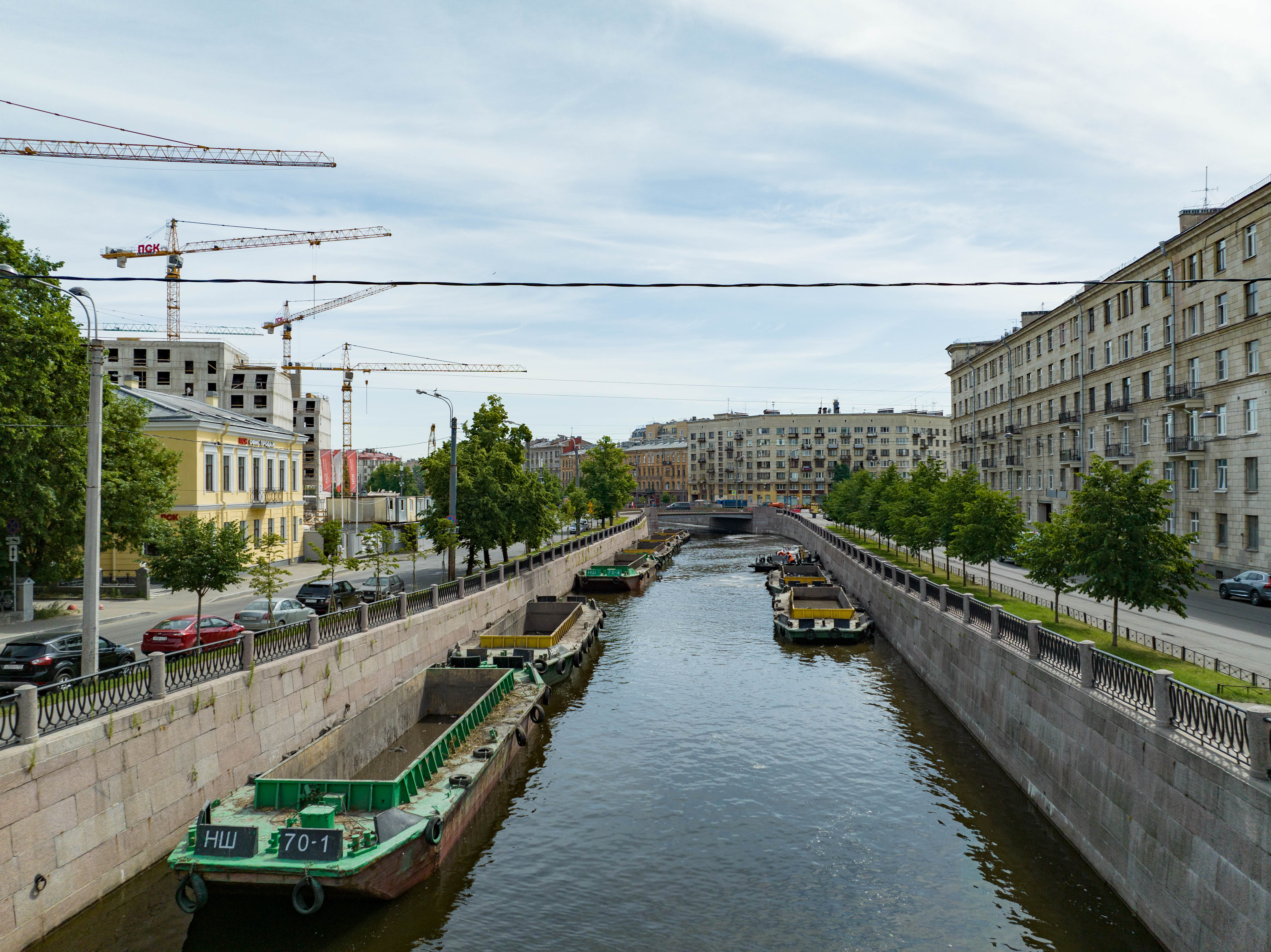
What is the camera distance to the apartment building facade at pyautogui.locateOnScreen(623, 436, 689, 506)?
187 meters

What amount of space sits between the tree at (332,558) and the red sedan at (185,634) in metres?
3.97

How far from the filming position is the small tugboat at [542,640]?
28391mm

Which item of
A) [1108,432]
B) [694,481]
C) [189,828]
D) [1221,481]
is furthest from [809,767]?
[694,481]

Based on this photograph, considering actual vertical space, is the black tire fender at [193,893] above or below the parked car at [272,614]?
below

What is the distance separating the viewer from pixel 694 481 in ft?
598

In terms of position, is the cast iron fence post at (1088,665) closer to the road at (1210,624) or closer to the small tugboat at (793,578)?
the road at (1210,624)

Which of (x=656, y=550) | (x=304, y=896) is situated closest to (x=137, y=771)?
(x=304, y=896)

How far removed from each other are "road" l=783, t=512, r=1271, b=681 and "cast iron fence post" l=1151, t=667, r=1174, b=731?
24.4ft

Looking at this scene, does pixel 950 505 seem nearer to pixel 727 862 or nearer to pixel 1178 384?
pixel 1178 384

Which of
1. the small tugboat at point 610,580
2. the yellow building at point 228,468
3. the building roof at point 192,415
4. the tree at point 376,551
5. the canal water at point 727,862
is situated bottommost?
the canal water at point 727,862

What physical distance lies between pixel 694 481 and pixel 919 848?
166019 millimetres

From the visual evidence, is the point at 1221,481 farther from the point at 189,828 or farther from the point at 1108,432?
the point at 189,828

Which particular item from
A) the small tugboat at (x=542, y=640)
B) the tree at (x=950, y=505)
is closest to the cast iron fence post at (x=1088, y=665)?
the small tugboat at (x=542, y=640)

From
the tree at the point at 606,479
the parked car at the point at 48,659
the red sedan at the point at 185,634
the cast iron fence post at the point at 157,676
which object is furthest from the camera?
the tree at the point at 606,479
